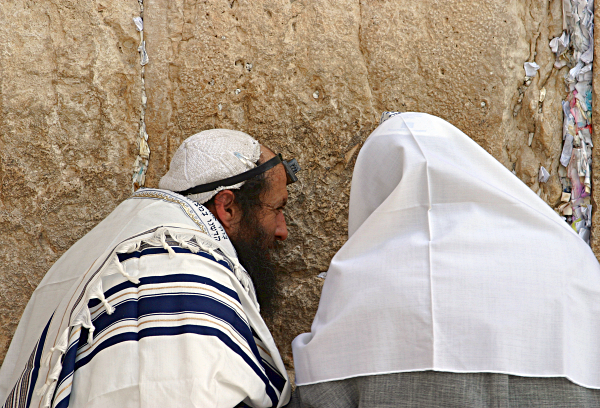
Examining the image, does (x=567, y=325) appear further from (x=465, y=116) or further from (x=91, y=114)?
(x=91, y=114)

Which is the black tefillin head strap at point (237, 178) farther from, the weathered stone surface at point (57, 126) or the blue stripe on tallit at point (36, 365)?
the blue stripe on tallit at point (36, 365)

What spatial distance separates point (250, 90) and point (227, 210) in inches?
28.4

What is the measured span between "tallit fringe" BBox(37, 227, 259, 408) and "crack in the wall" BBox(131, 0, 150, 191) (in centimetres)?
104

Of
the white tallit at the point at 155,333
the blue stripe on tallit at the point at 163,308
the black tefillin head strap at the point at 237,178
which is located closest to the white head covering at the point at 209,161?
the black tefillin head strap at the point at 237,178

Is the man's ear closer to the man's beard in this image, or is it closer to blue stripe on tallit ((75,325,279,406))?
the man's beard

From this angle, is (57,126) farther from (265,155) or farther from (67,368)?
(67,368)

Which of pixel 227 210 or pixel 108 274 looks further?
pixel 227 210

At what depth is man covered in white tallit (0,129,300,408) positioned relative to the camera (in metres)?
1.40

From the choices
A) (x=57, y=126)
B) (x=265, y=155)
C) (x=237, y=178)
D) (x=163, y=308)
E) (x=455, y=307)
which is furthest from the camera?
(x=57, y=126)

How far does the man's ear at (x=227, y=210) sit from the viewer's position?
217 cm

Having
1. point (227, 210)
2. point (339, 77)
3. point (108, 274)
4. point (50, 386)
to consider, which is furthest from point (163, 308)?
point (339, 77)

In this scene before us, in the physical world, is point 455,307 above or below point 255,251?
above

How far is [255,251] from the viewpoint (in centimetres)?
223

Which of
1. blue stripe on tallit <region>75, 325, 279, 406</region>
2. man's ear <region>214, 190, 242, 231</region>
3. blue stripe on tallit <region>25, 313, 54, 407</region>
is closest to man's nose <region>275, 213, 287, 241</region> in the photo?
man's ear <region>214, 190, 242, 231</region>
